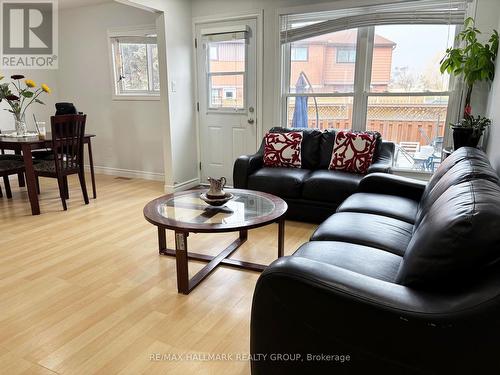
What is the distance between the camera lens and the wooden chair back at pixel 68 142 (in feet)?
11.7

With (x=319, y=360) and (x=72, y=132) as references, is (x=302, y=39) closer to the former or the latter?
(x=72, y=132)

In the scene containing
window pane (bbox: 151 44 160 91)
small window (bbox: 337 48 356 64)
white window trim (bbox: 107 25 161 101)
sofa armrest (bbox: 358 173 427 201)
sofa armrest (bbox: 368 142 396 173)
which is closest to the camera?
sofa armrest (bbox: 358 173 427 201)

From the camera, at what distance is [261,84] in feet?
14.0

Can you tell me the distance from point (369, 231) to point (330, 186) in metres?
1.33

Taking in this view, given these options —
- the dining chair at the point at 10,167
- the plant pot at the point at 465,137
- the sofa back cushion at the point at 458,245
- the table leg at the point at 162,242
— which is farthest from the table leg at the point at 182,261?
the dining chair at the point at 10,167

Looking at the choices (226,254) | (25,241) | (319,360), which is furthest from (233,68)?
(319,360)

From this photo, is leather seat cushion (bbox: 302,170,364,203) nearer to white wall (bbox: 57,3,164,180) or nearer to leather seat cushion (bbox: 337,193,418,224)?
leather seat cushion (bbox: 337,193,418,224)

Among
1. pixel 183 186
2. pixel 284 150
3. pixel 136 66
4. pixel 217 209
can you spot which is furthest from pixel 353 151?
pixel 136 66

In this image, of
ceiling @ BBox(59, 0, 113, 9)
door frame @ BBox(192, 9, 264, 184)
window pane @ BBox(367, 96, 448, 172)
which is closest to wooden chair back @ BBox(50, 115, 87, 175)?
door frame @ BBox(192, 9, 264, 184)

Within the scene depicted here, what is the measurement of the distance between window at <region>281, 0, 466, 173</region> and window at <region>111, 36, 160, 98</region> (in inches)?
77.2

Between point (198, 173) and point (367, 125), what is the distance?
7.64 feet

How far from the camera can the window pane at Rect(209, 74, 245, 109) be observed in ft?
14.6

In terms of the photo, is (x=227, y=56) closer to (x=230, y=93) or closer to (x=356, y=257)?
(x=230, y=93)

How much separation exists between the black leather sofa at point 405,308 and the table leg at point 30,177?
3236 millimetres
